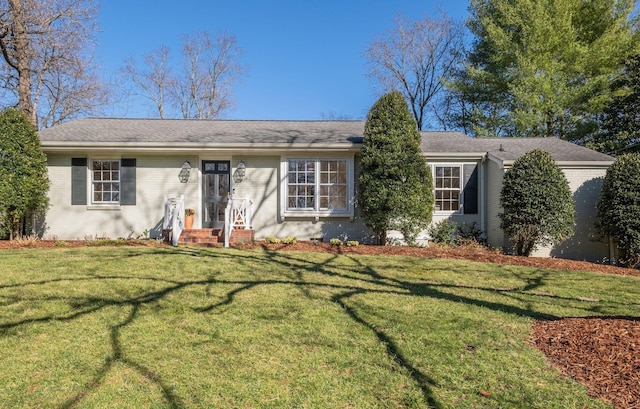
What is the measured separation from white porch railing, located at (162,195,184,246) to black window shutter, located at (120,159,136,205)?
1.17m

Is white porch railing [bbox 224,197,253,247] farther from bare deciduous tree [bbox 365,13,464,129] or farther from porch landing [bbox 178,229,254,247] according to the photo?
bare deciduous tree [bbox 365,13,464,129]

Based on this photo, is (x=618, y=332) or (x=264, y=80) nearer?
(x=618, y=332)

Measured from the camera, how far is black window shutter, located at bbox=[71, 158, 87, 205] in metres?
10.8

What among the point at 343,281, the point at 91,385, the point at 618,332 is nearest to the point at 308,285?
the point at 343,281

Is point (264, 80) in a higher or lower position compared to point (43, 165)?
higher

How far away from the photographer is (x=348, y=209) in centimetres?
1080

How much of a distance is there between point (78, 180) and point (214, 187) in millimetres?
3737

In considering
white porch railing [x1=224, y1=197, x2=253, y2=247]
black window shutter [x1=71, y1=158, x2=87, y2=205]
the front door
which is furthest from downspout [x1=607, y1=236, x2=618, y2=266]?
black window shutter [x1=71, y1=158, x2=87, y2=205]

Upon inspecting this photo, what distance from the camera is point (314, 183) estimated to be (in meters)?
10.9

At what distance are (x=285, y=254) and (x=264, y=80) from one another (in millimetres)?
17058

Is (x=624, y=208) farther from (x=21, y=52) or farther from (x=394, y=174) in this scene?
(x=21, y=52)

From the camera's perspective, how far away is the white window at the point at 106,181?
1092cm

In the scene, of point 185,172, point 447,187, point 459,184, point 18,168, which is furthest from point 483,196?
point 18,168

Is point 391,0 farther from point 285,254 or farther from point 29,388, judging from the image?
point 29,388
